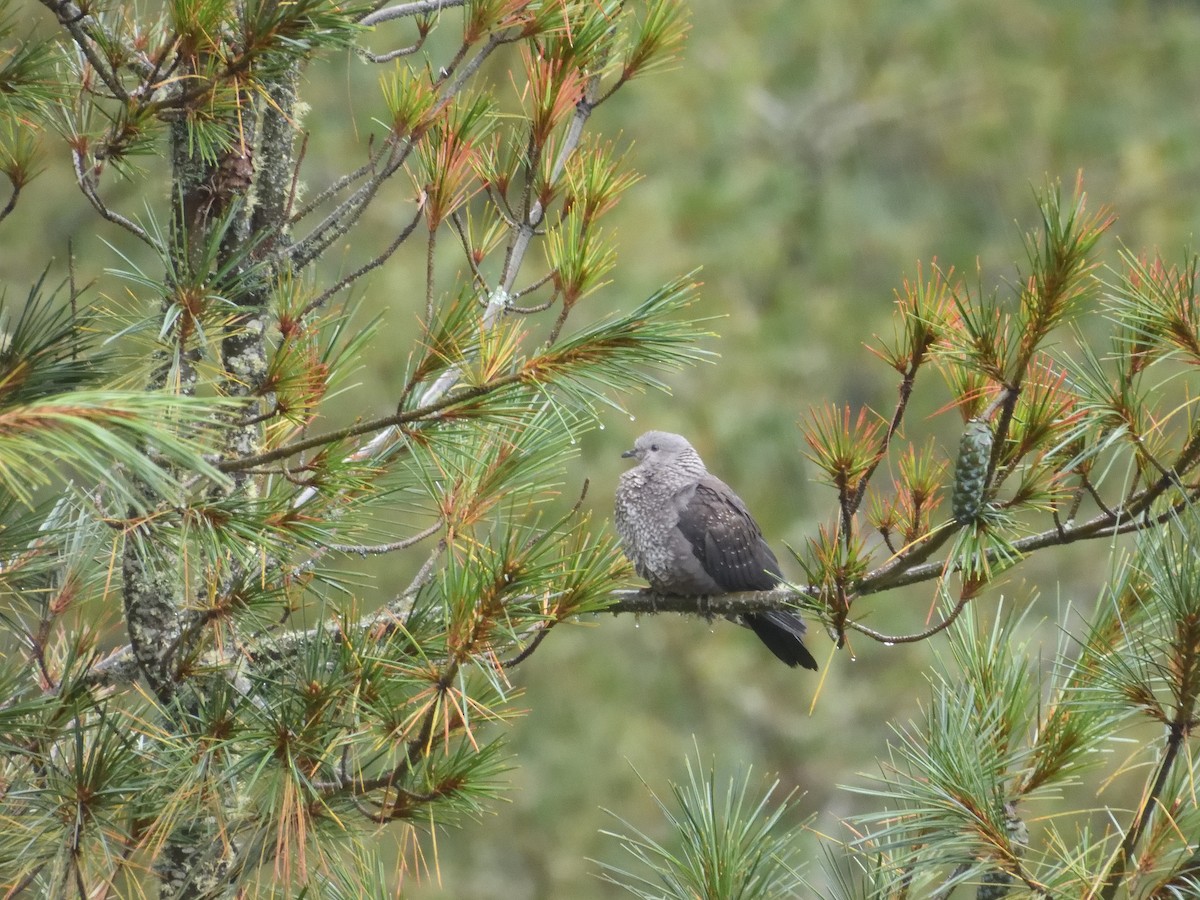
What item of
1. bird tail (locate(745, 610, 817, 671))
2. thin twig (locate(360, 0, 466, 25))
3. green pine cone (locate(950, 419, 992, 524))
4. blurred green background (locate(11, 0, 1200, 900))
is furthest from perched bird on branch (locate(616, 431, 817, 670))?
blurred green background (locate(11, 0, 1200, 900))

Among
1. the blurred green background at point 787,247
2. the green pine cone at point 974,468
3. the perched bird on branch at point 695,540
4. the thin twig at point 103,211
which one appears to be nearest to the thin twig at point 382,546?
the thin twig at point 103,211

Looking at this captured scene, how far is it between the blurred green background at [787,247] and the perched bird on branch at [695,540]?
368 cm

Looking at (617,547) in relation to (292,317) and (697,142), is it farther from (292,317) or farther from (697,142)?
(697,142)

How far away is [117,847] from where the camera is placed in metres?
2.28

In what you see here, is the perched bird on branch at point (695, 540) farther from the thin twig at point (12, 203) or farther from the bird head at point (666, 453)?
the thin twig at point (12, 203)

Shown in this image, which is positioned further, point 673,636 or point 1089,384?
point 673,636

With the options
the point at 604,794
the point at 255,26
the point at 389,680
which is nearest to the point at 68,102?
the point at 255,26

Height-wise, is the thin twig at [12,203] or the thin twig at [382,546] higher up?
the thin twig at [12,203]

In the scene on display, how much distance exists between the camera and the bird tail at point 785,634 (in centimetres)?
377

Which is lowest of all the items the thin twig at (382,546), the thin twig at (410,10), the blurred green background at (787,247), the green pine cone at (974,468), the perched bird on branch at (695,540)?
the thin twig at (382,546)

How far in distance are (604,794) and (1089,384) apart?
6.79 meters

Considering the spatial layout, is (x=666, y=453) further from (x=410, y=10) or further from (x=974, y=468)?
(x=974, y=468)

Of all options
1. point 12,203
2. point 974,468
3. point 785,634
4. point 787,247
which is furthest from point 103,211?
point 787,247

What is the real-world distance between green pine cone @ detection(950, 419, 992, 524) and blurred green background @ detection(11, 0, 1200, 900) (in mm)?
5628
